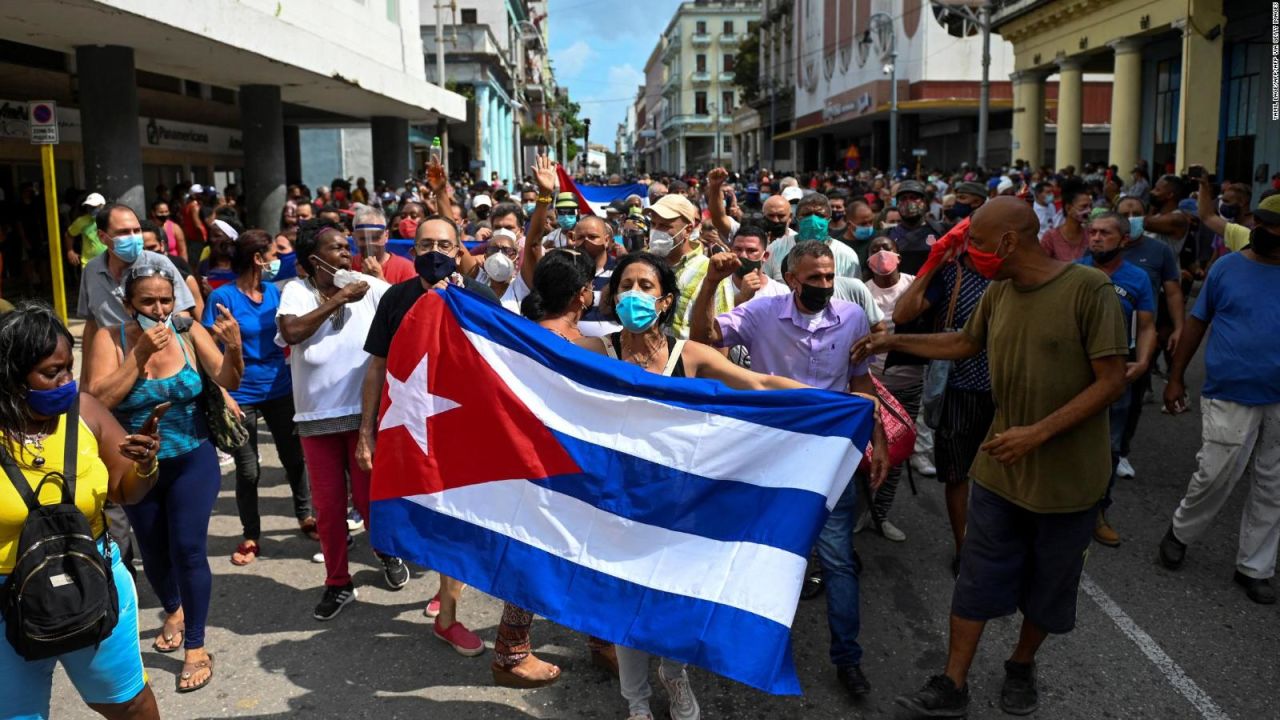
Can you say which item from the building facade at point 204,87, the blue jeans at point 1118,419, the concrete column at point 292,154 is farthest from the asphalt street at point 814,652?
the concrete column at point 292,154

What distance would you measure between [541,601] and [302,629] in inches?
69.0

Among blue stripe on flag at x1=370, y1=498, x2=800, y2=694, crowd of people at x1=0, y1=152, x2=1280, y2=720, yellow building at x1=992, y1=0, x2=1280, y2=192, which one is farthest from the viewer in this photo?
yellow building at x1=992, y1=0, x2=1280, y2=192

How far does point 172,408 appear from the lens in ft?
14.5

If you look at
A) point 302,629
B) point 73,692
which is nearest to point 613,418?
point 302,629

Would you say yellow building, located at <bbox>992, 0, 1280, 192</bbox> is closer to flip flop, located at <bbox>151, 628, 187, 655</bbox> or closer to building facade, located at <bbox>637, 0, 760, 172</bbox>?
flip flop, located at <bbox>151, 628, 187, 655</bbox>

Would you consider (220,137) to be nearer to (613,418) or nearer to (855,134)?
(613,418)

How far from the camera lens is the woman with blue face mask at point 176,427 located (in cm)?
425

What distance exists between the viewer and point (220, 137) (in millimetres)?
23688

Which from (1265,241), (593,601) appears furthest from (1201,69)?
(593,601)

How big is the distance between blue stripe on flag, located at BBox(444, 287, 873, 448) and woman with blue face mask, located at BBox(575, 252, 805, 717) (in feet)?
0.60

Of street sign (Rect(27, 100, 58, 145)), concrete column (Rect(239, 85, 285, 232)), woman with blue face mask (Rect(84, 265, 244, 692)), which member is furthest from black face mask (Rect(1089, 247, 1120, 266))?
concrete column (Rect(239, 85, 285, 232))

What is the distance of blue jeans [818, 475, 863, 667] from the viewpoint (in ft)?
13.5

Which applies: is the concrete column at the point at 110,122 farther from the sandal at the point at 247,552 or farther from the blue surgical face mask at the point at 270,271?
the sandal at the point at 247,552

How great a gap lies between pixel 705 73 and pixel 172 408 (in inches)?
4385
